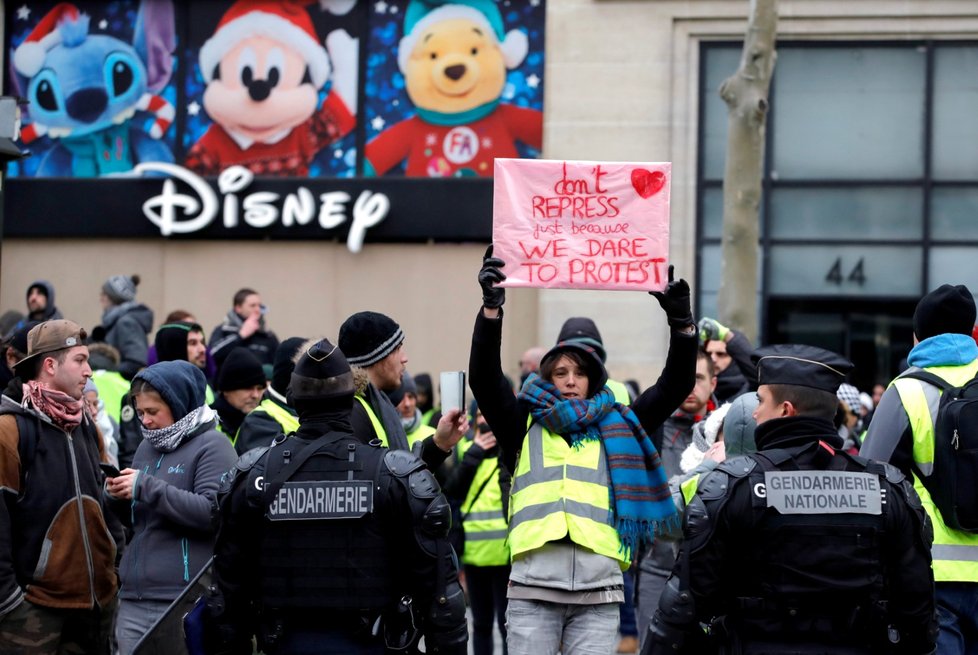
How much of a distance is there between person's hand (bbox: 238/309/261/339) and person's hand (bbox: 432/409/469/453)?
6.65 m

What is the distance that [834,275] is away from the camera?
16.2 m

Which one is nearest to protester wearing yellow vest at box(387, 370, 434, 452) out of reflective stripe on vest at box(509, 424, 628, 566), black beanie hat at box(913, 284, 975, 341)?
reflective stripe on vest at box(509, 424, 628, 566)

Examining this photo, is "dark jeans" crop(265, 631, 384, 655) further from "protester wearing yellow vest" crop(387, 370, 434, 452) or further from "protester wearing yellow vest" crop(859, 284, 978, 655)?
→ "protester wearing yellow vest" crop(387, 370, 434, 452)

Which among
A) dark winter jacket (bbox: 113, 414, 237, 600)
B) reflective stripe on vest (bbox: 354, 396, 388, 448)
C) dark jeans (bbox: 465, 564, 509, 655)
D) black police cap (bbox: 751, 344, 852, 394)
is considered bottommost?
dark jeans (bbox: 465, 564, 509, 655)

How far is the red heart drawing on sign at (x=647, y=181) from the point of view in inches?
229

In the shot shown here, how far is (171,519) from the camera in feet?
19.3

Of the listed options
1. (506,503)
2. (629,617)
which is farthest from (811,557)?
(629,617)

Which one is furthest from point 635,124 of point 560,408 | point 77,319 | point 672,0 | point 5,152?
point 560,408

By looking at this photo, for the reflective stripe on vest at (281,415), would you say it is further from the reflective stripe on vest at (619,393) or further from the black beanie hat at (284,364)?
the reflective stripe on vest at (619,393)

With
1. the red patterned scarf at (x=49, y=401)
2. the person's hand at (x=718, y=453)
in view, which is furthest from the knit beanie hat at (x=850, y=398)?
the red patterned scarf at (x=49, y=401)

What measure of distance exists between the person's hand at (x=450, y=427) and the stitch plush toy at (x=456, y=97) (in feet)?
36.8

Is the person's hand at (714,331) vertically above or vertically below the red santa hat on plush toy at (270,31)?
below

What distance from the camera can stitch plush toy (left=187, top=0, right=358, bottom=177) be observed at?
16.8 metres

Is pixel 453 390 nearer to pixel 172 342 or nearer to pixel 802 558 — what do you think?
pixel 802 558
